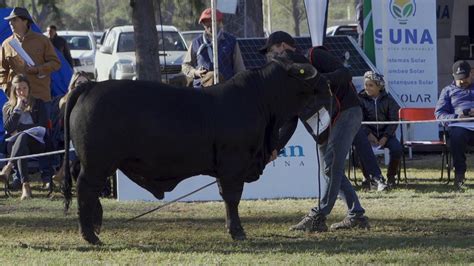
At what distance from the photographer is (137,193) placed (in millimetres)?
12219

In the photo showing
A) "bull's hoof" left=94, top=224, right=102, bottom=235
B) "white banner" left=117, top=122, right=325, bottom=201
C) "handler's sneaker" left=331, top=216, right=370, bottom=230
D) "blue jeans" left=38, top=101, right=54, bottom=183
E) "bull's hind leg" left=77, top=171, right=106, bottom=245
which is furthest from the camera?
"blue jeans" left=38, top=101, right=54, bottom=183

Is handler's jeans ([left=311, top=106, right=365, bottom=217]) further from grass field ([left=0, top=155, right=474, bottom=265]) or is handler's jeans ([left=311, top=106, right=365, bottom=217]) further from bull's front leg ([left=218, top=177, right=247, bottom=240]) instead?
bull's front leg ([left=218, top=177, right=247, bottom=240])

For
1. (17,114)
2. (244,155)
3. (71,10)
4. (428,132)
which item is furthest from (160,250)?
(71,10)

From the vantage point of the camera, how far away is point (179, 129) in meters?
8.67

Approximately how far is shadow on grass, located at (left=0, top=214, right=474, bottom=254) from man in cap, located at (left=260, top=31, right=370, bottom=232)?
18 cm

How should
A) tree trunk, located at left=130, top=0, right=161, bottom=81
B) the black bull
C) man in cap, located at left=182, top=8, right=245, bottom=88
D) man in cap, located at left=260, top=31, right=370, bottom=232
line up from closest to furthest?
1. the black bull
2. man in cap, located at left=260, top=31, right=370, bottom=232
3. man in cap, located at left=182, top=8, right=245, bottom=88
4. tree trunk, located at left=130, top=0, right=161, bottom=81

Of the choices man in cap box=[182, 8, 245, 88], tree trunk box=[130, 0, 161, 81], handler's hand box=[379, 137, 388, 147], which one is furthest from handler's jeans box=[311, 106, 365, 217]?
tree trunk box=[130, 0, 161, 81]

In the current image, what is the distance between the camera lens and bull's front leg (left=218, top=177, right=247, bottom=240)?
8930 millimetres

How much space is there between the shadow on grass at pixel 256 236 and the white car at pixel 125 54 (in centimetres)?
1477

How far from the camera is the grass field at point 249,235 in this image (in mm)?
8164

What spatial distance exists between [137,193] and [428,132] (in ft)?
19.4

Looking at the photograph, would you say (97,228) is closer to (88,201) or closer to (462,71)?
(88,201)

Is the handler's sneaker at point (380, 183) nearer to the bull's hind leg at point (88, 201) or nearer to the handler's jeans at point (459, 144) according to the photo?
the handler's jeans at point (459, 144)

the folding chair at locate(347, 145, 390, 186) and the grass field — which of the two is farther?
the folding chair at locate(347, 145, 390, 186)
